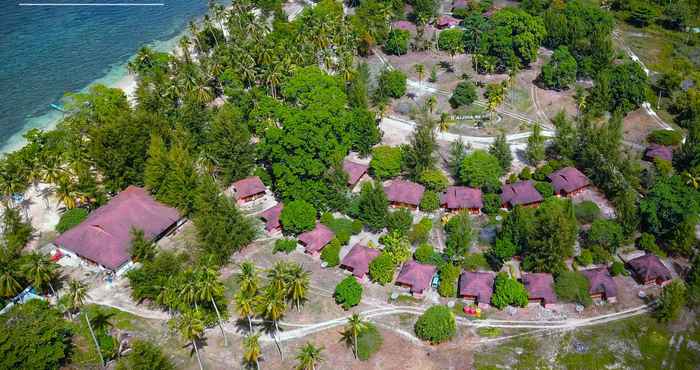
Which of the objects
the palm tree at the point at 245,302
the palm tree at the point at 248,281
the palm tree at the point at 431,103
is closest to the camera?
the palm tree at the point at 245,302

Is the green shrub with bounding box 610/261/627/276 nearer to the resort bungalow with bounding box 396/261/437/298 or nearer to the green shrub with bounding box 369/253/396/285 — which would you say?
the resort bungalow with bounding box 396/261/437/298

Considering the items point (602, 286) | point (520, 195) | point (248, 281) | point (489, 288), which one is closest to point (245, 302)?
point (248, 281)

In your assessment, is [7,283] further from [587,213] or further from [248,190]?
[587,213]

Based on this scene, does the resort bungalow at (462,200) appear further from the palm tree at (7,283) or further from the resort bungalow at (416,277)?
the palm tree at (7,283)

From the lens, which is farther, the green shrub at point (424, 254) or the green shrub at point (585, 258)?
the green shrub at point (424, 254)

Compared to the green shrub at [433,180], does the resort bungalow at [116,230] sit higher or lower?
higher

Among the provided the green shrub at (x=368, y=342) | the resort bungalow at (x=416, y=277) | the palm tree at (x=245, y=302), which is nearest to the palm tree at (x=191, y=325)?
the palm tree at (x=245, y=302)

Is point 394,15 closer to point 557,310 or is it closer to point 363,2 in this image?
point 363,2

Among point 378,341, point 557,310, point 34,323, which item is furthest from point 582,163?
point 34,323
